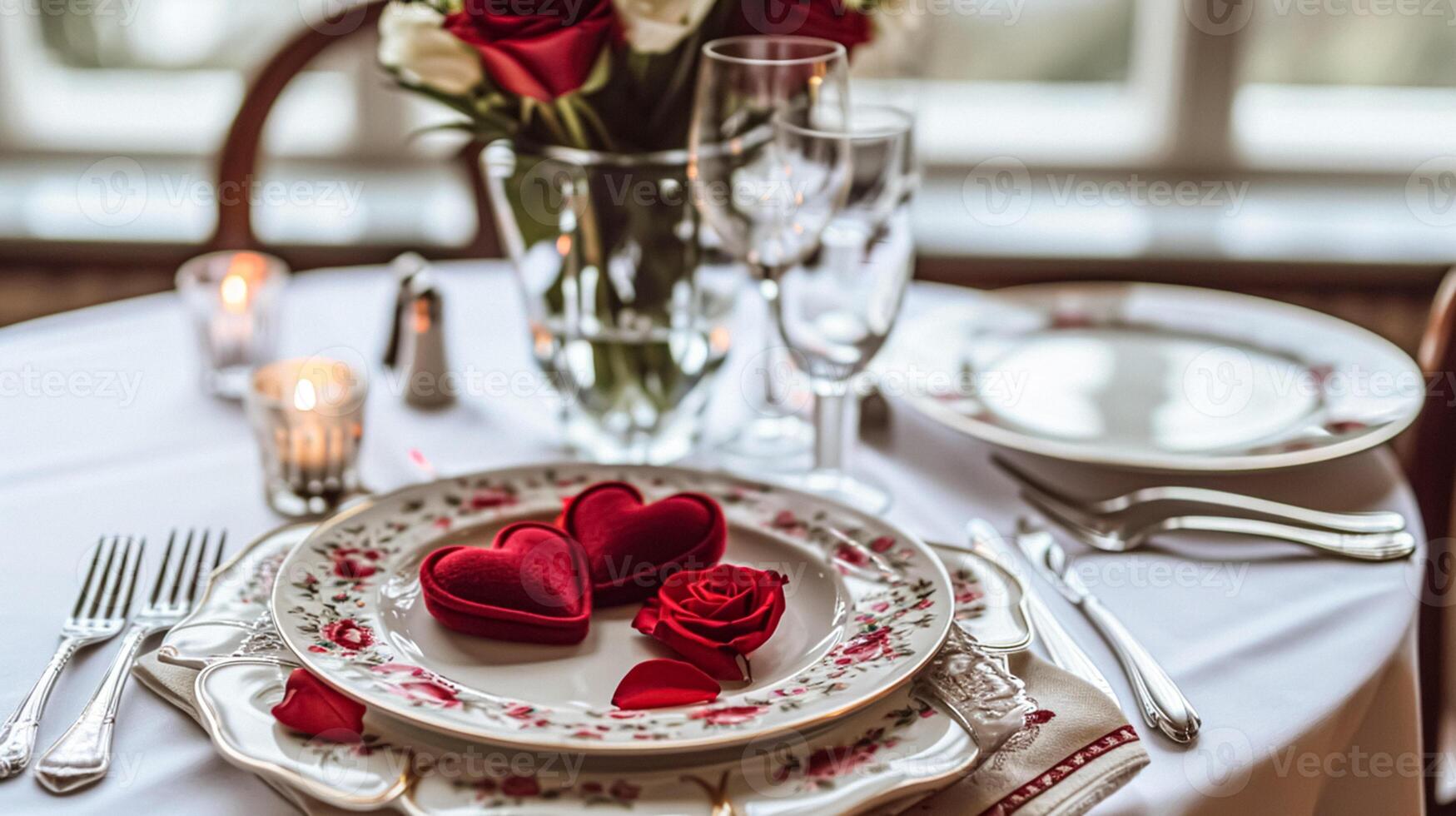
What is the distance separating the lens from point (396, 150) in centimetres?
221

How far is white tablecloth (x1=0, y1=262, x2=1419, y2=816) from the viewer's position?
542mm

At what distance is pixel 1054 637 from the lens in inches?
24.5

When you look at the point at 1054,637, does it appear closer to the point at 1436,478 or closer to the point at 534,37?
the point at 534,37

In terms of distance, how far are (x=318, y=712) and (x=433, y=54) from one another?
17.1 inches

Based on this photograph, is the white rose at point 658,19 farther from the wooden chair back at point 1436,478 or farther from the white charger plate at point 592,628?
the wooden chair back at point 1436,478

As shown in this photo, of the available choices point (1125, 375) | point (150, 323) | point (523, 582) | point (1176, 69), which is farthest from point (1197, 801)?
point (1176, 69)

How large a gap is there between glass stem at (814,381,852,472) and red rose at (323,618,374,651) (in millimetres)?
345

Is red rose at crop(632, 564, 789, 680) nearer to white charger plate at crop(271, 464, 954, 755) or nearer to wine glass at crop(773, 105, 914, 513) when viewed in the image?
white charger plate at crop(271, 464, 954, 755)

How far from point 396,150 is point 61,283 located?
621 millimetres

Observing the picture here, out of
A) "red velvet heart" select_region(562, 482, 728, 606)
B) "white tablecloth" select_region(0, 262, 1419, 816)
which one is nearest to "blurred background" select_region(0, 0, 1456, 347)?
"white tablecloth" select_region(0, 262, 1419, 816)

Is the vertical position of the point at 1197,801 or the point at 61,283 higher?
the point at 1197,801

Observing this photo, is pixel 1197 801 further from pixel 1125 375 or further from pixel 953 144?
pixel 953 144

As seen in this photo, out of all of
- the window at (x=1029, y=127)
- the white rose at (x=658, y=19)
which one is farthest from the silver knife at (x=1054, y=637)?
the window at (x=1029, y=127)

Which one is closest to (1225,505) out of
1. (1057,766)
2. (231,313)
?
(1057,766)
